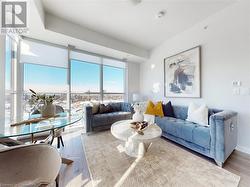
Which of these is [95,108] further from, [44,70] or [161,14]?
[161,14]

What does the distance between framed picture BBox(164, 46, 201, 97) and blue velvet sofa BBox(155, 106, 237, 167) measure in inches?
31.3

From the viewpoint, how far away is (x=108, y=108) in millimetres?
3775

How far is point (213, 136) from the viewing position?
5.91ft

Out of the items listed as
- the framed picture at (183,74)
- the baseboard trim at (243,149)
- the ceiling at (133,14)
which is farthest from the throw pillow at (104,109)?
the baseboard trim at (243,149)

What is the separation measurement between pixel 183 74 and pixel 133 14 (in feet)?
6.67

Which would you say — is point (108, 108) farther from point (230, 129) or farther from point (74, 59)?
point (230, 129)

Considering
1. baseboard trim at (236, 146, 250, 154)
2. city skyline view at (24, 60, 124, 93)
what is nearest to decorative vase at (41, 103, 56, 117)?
city skyline view at (24, 60, 124, 93)

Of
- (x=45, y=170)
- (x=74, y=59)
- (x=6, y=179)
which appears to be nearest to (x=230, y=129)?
(x=45, y=170)

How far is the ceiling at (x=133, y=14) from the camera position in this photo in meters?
2.33

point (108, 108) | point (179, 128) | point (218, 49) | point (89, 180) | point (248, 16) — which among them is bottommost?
point (89, 180)

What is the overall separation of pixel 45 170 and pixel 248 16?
3.77 meters

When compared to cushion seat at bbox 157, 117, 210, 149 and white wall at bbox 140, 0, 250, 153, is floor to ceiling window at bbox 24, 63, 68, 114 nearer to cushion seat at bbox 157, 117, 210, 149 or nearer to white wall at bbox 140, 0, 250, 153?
cushion seat at bbox 157, 117, 210, 149

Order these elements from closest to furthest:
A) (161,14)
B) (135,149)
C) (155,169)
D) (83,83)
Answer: (155,169), (135,149), (161,14), (83,83)

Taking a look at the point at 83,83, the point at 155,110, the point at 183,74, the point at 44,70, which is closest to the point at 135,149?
the point at 155,110
